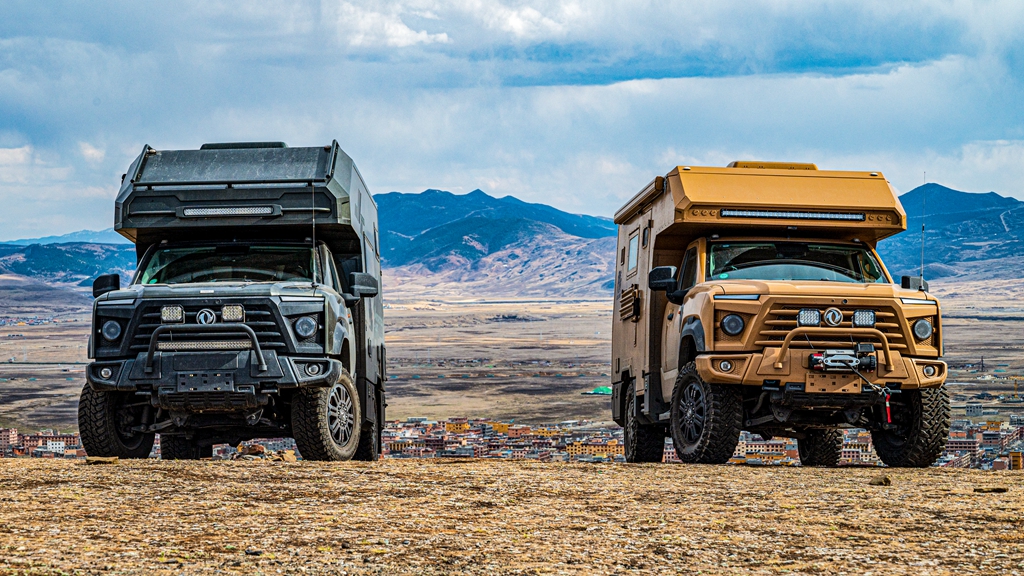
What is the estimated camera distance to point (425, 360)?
444 ft

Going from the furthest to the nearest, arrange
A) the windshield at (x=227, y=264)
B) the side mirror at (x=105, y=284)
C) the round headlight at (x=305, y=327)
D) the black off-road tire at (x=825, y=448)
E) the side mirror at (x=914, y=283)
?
the black off-road tire at (x=825, y=448) < the side mirror at (x=914, y=283) < the windshield at (x=227, y=264) < the side mirror at (x=105, y=284) < the round headlight at (x=305, y=327)

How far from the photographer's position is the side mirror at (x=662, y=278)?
1400 cm

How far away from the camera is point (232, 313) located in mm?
12695

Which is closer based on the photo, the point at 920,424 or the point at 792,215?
the point at 920,424

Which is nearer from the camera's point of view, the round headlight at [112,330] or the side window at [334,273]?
the round headlight at [112,330]

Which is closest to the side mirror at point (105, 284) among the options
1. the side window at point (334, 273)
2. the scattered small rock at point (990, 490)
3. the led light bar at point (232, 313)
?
the led light bar at point (232, 313)

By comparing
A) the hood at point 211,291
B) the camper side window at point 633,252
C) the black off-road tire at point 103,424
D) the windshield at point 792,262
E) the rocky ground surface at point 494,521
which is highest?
the camper side window at point 633,252

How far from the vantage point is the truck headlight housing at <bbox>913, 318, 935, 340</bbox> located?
13.0 metres

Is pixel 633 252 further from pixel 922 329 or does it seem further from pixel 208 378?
pixel 208 378

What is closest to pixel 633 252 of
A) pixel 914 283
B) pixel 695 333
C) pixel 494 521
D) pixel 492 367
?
pixel 695 333

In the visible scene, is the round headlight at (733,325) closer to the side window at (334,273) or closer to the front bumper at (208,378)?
the front bumper at (208,378)

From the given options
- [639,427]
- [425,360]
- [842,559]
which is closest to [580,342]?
[425,360]

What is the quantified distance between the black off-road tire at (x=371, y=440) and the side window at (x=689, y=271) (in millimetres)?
4465

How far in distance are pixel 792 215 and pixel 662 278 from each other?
1625mm
